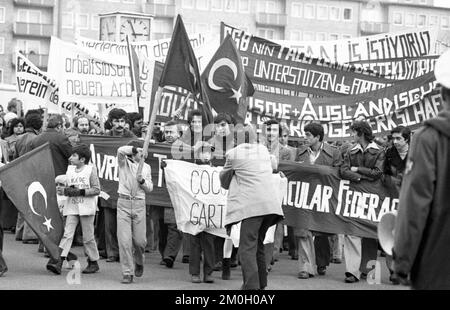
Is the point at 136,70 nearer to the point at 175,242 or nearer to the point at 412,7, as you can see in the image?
the point at 175,242

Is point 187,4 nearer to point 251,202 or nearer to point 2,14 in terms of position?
point 2,14

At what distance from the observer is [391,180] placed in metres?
13.7

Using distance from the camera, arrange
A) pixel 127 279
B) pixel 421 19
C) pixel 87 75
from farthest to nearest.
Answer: pixel 421 19 < pixel 87 75 < pixel 127 279

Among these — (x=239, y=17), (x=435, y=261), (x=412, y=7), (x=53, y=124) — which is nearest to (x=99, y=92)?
(x=53, y=124)

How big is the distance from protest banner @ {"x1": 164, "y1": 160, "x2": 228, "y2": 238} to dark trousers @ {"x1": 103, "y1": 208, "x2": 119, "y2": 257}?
1272 mm

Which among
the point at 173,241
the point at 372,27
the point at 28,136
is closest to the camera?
the point at 173,241

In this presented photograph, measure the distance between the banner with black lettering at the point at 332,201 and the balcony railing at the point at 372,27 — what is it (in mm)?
86702

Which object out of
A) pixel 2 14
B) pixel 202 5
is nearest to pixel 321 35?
pixel 202 5

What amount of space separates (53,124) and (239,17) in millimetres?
79255

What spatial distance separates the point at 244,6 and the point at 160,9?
8.20 meters

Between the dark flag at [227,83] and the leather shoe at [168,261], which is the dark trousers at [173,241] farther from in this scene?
the dark flag at [227,83]

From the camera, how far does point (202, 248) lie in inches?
517

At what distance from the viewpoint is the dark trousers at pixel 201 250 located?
12891 millimetres

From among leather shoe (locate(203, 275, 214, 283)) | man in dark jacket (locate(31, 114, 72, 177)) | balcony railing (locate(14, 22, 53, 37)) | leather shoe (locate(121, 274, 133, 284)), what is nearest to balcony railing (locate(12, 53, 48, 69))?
balcony railing (locate(14, 22, 53, 37))
